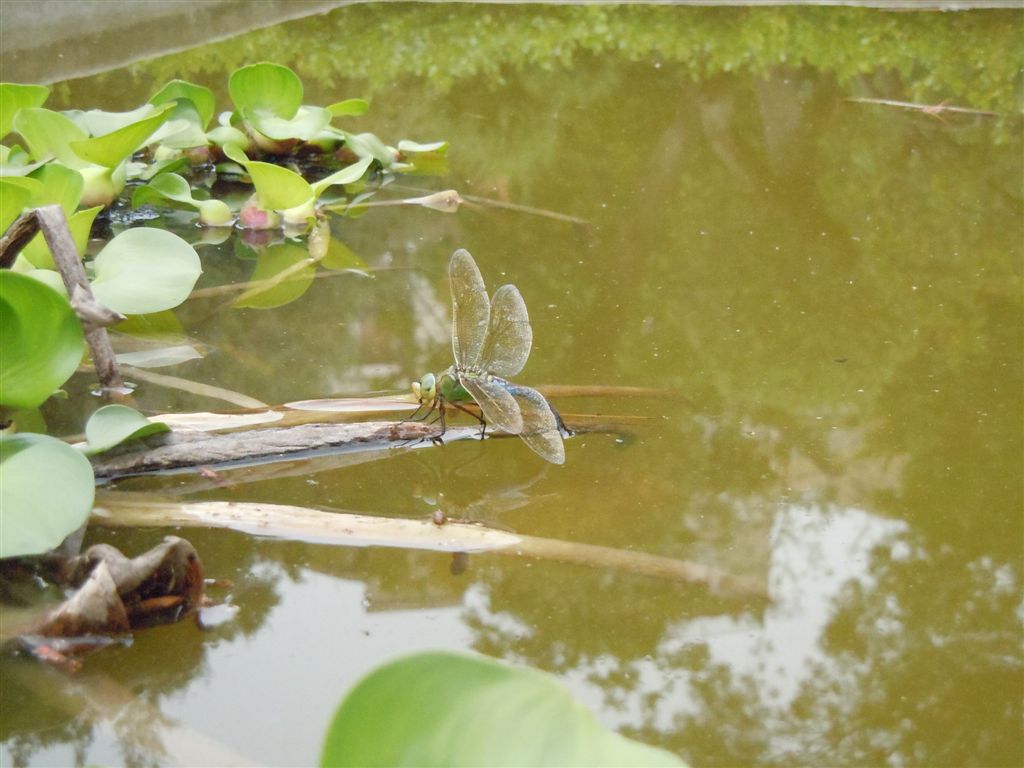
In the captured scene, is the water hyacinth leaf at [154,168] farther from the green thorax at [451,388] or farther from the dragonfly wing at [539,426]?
the dragonfly wing at [539,426]

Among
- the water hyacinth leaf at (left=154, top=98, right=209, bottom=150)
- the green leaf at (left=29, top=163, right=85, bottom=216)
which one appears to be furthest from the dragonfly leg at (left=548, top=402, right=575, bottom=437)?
the water hyacinth leaf at (left=154, top=98, right=209, bottom=150)

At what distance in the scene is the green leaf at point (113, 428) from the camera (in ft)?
4.75

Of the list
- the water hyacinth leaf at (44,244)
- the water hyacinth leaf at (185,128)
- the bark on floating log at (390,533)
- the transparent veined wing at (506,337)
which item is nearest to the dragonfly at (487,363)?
the transparent veined wing at (506,337)

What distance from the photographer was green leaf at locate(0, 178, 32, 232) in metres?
1.62

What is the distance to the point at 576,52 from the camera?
432 cm

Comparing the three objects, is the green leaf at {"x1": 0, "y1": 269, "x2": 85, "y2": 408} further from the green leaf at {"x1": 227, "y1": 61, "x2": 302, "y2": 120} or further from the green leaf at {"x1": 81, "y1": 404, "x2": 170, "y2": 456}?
Answer: the green leaf at {"x1": 227, "y1": 61, "x2": 302, "y2": 120}

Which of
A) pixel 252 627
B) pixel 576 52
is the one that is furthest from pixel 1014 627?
pixel 576 52

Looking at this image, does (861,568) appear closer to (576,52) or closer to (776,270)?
(776,270)

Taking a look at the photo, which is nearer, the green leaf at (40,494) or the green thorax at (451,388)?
the green leaf at (40,494)

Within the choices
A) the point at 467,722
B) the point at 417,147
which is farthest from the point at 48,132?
the point at 467,722

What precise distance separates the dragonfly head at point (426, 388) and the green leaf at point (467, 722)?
1035mm

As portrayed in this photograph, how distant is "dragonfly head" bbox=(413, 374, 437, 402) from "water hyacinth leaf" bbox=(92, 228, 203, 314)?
45 cm

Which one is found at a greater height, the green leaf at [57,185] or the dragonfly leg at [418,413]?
the green leaf at [57,185]

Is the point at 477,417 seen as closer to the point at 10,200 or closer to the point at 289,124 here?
the point at 10,200
